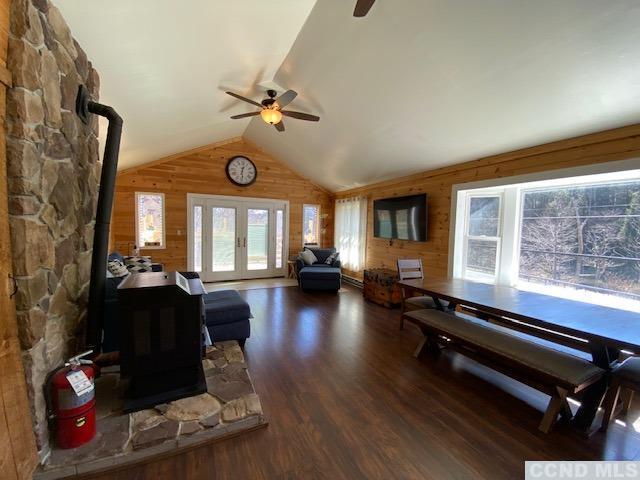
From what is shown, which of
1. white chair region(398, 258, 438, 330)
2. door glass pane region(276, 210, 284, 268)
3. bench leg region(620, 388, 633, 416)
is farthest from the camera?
door glass pane region(276, 210, 284, 268)

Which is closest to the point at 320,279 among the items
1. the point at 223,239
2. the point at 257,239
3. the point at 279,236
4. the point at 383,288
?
the point at 383,288

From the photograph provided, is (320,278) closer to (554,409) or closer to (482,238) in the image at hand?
(482,238)

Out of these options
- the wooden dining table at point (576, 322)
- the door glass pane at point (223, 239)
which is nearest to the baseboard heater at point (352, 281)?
the door glass pane at point (223, 239)

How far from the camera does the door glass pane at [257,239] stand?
6.11 meters

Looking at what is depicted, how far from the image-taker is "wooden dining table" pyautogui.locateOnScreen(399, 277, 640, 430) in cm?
162

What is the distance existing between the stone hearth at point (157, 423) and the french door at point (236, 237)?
12.2 feet

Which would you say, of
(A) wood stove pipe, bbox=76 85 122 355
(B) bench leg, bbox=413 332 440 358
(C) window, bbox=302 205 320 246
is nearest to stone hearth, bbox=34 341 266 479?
(A) wood stove pipe, bbox=76 85 122 355

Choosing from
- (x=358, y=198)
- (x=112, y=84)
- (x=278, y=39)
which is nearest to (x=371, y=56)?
(x=278, y=39)

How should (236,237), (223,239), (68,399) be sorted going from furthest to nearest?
(236,237)
(223,239)
(68,399)

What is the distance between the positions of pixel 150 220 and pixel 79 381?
4.43m

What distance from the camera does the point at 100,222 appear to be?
6.35 feet

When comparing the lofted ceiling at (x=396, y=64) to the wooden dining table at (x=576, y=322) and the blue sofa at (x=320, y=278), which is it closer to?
the wooden dining table at (x=576, y=322)

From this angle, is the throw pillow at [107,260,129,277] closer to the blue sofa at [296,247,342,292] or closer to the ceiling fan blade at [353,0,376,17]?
the ceiling fan blade at [353,0,376,17]

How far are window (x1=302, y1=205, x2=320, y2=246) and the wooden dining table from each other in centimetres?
432
